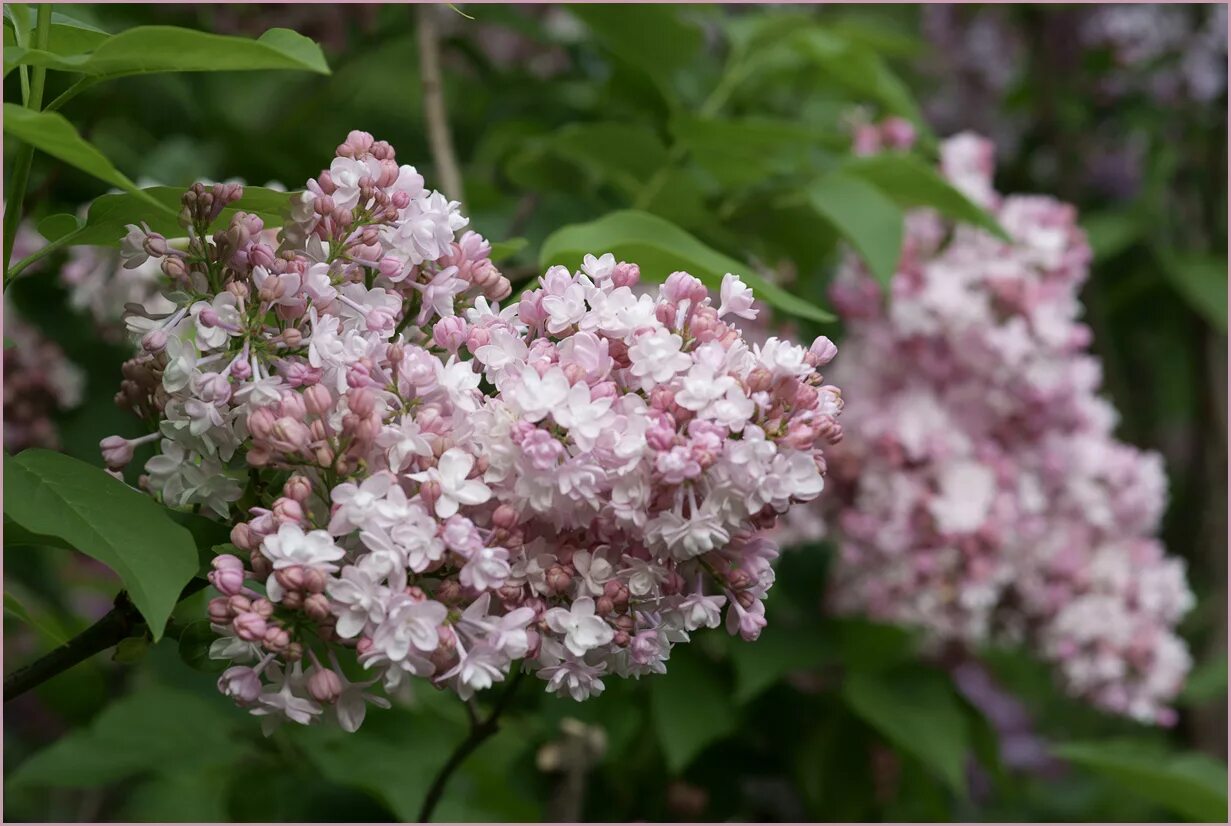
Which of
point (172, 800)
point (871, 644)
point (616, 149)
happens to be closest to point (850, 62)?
point (616, 149)

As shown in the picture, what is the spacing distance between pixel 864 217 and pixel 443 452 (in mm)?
724

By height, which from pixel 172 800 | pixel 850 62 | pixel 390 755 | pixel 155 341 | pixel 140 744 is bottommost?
pixel 172 800

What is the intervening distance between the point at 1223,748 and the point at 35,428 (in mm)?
1806

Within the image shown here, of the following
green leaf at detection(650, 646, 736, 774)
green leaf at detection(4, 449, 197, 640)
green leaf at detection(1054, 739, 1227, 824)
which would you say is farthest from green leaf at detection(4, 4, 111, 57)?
green leaf at detection(1054, 739, 1227, 824)

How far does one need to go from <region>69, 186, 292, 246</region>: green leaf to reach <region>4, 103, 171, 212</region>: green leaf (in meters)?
0.10

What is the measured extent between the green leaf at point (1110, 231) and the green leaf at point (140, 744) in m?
1.42

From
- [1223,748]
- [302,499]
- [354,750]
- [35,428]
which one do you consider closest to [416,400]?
[302,499]

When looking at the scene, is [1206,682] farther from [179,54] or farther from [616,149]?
[179,54]

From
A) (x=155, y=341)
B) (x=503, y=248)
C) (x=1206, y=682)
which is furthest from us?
(x=1206, y=682)

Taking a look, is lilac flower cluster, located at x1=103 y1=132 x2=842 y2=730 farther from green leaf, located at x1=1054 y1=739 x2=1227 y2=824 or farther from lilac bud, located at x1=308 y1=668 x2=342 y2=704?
green leaf, located at x1=1054 y1=739 x2=1227 y2=824

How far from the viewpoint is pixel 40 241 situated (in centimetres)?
144

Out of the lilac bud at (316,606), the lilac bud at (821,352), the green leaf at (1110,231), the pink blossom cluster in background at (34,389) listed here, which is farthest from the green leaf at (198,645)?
the green leaf at (1110,231)

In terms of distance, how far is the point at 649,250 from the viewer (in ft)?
2.83

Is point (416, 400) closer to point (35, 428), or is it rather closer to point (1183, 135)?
point (35, 428)
